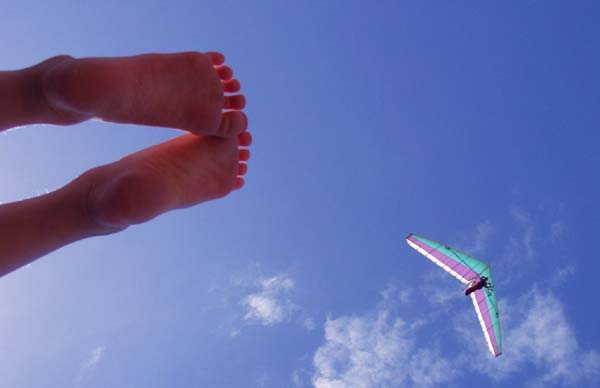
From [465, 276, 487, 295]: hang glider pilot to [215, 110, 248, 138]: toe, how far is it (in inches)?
339

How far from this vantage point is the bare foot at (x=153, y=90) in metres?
4.77

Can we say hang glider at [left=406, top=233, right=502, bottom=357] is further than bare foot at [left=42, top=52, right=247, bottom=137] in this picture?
Yes

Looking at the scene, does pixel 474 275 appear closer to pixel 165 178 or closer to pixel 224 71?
pixel 224 71

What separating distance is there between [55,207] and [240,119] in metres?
2.09

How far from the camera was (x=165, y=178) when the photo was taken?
5.39 meters

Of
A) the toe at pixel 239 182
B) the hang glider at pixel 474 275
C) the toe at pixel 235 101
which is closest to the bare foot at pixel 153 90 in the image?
the toe at pixel 235 101

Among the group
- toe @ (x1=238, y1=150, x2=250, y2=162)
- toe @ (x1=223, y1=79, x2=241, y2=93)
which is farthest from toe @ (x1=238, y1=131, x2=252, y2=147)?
toe @ (x1=223, y1=79, x2=241, y2=93)

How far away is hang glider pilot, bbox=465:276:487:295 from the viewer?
12864mm

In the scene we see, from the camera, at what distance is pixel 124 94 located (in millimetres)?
5070

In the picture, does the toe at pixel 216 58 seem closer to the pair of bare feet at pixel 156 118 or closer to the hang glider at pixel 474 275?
the pair of bare feet at pixel 156 118

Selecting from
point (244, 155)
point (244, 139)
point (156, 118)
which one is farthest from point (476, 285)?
point (156, 118)

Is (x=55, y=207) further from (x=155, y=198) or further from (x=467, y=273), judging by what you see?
(x=467, y=273)

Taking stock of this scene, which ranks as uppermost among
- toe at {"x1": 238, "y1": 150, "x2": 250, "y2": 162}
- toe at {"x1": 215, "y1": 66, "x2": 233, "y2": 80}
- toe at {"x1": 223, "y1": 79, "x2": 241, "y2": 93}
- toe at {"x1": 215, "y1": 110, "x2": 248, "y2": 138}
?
toe at {"x1": 215, "y1": 66, "x2": 233, "y2": 80}

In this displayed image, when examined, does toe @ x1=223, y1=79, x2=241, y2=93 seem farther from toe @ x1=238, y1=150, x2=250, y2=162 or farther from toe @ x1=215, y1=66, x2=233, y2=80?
toe @ x1=238, y1=150, x2=250, y2=162
